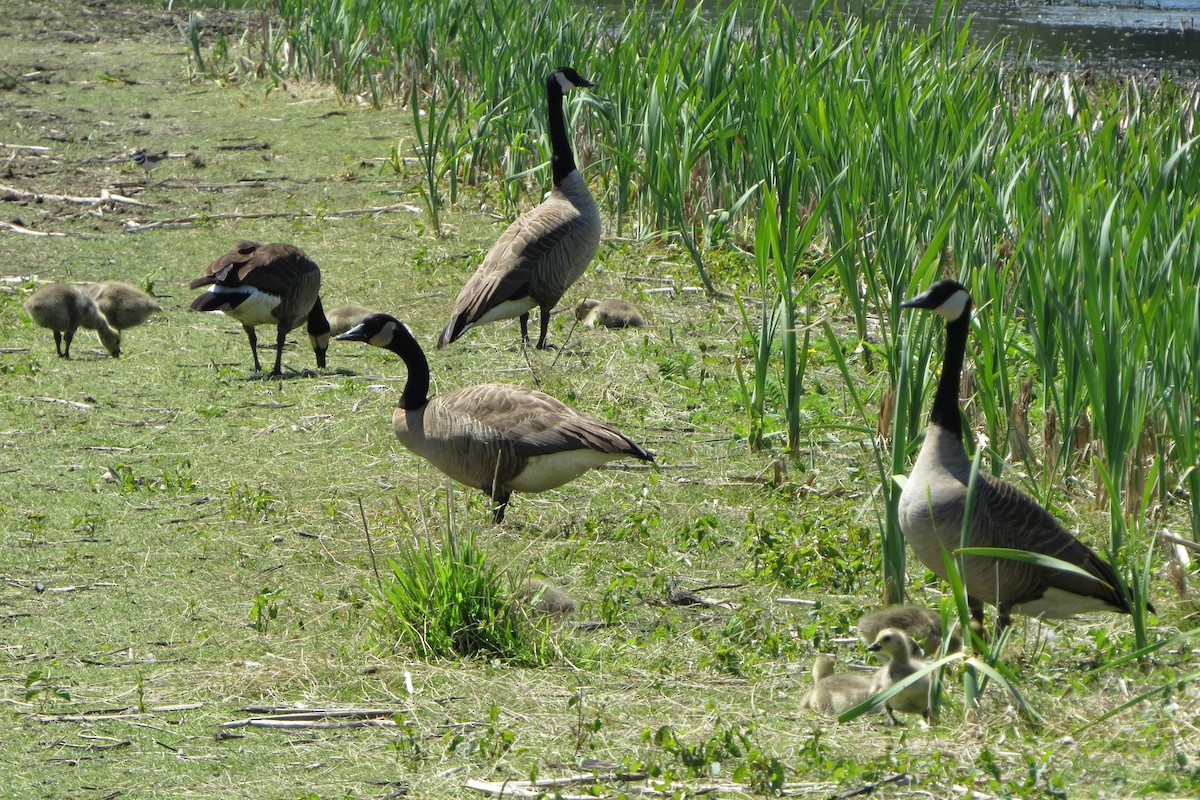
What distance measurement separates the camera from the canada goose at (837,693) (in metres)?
4.43

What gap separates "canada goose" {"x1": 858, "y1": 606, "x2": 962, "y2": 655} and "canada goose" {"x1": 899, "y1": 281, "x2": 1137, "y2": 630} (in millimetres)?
168

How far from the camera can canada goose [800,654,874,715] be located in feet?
14.5

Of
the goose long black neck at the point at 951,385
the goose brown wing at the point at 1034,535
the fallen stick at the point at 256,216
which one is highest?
the goose long black neck at the point at 951,385

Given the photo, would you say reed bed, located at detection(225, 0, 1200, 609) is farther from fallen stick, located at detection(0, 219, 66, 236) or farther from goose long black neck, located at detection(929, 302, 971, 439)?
fallen stick, located at detection(0, 219, 66, 236)

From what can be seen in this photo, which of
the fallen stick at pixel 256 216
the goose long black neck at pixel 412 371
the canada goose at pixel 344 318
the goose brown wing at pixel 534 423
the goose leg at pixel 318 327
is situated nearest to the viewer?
the goose brown wing at pixel 534 423

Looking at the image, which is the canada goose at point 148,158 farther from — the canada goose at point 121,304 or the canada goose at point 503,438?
the canada goose at point 503,438

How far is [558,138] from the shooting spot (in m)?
9.70

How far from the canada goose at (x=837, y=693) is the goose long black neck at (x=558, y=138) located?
5511 millimetres

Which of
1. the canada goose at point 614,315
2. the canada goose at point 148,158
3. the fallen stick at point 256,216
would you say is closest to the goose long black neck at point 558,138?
the canada goose at point 614,315

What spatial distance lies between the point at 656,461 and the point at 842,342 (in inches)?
86.9

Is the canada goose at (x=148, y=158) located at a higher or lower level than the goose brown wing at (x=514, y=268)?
lower

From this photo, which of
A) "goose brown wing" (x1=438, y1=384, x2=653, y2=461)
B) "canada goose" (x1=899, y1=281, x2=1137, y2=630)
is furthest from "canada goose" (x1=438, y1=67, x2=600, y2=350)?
"canada goose" (x1=899, y1=281, x2=1137, y2=630)

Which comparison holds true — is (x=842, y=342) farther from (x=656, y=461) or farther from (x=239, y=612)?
(x=239, y=612)

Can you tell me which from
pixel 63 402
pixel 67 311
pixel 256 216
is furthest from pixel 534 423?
pixel 256 216
